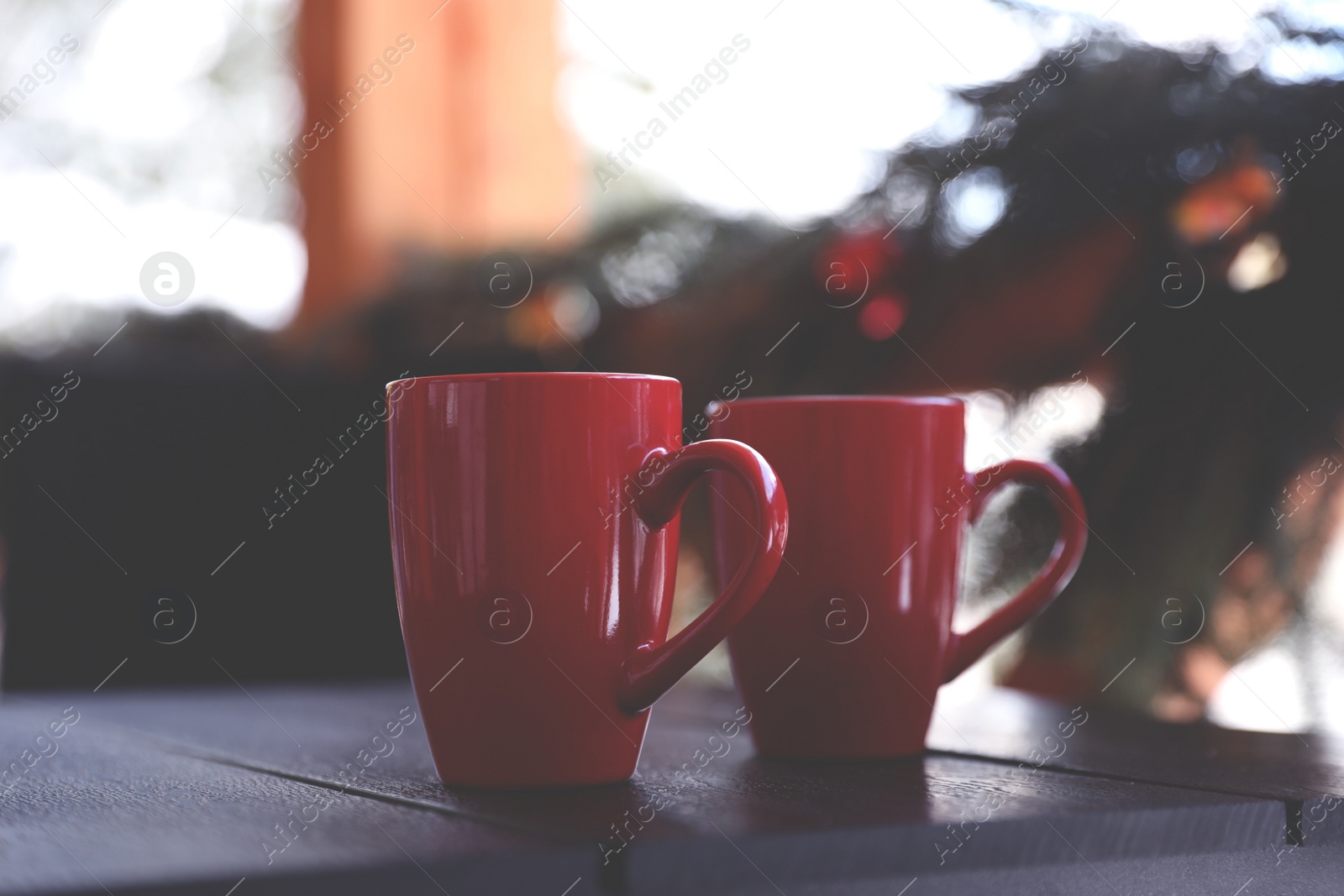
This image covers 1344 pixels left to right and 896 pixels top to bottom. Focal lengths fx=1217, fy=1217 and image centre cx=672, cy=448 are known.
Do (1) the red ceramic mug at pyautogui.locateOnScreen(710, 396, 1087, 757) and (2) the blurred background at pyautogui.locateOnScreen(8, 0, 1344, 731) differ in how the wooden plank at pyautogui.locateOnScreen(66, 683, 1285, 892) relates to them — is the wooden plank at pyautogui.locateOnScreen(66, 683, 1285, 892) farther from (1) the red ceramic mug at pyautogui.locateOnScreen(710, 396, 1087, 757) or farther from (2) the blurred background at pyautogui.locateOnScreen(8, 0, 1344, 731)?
(2) the blurred background at pyautogui.locateOnScreen(8, 0, 1344, 731)

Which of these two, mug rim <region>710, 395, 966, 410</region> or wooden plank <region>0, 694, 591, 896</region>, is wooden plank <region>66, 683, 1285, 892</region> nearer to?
wooden plank <region>0, 694, 591, 896</region>

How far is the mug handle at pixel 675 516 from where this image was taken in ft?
1.55

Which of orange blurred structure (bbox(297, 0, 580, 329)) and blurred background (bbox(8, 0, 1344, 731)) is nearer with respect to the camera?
blurred background (bbox(8, 0, 1344, 731))

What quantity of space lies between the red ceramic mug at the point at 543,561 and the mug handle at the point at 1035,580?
0.61 ft

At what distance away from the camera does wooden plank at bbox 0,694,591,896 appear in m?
0.33

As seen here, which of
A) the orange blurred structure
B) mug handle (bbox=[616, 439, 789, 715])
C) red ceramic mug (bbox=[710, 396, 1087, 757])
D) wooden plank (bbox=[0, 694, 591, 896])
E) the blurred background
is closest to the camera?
wooden plank (bbox=[0, 694, 591, 896])

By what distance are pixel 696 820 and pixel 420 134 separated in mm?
1685

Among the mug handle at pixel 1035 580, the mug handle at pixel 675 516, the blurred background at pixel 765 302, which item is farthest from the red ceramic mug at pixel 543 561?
the blurred background at pixel 765 302

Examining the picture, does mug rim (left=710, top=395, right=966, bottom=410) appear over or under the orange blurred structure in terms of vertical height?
over

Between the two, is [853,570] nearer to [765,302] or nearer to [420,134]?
[765,302]

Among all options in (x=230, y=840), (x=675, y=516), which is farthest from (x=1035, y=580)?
(x=230, y=840)

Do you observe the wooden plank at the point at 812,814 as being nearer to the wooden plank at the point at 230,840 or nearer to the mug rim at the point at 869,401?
the wooden plank at the point at 230,840

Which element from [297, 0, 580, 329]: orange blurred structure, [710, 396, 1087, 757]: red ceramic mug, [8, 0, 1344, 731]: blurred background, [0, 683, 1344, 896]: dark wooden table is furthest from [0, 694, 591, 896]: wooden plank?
[297, 0, 580, 329]: orange blurred structure

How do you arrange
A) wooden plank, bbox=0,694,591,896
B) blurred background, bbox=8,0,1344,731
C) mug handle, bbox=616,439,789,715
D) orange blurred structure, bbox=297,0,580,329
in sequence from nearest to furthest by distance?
wooden plank, bbox=0,694,591,896 < mug handle, bbox=616,439,789,715 < blurred background, bbox=8,0,1344,731 < orange blurred structure, bbox=297,0,580,329
